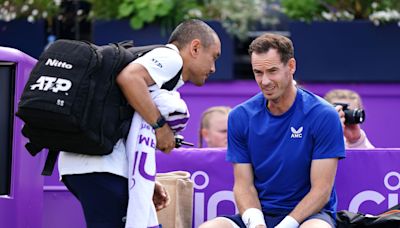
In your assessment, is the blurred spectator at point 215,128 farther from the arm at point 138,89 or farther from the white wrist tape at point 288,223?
the arm at point 138,89

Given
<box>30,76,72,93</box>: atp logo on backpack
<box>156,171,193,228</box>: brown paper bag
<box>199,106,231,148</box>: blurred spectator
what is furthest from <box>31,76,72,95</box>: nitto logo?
<box>199,106,231,148</box>: blurred spectator

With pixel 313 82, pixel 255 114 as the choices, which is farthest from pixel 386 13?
pixel 255 114

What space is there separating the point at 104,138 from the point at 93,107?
149 millimetres

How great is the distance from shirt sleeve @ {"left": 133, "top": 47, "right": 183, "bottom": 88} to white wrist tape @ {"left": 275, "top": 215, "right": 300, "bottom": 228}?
39.9 inches

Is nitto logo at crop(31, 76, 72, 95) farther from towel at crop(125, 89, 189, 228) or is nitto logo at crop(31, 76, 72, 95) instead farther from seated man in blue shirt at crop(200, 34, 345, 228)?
seated man in blue shirt at crop(200, 34, 345, 228)

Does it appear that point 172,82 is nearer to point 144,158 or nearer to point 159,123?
point 159,123

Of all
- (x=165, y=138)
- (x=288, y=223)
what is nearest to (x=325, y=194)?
(x=288, y=223)

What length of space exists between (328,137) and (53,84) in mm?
1548

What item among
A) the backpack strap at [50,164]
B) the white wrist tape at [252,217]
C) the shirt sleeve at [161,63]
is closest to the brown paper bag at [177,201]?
the white wrist tape at [252,217]

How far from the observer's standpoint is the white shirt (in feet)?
15.5

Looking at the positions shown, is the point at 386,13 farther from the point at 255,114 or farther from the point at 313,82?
the point at 255,114

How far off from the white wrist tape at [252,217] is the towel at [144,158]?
656 mm

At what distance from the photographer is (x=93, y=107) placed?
15.2 feet

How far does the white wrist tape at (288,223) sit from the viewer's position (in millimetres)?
5230
